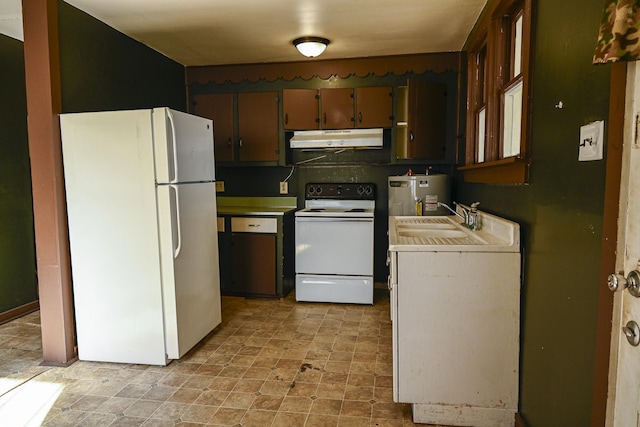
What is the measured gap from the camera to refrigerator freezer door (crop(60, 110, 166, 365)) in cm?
245

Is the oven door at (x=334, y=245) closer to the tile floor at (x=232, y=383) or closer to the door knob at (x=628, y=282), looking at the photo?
the tile floor at (x=232, y=383)

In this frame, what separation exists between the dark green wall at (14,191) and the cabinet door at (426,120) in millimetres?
3513

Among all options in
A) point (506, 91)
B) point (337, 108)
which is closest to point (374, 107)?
point (337, 108)

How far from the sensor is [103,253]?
2.55 metres

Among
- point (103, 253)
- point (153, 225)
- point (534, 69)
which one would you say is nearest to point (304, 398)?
point (153, 225)

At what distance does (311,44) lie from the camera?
3.35 meters

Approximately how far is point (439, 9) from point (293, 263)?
8.51ft

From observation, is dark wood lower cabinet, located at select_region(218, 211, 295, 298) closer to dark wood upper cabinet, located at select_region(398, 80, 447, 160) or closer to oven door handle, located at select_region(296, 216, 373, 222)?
oven door handle, located at select_region(296, 216, 373, 222)

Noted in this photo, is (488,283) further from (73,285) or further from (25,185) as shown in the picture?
(25,185)

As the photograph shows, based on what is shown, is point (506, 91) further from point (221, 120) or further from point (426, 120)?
point (221, 120)

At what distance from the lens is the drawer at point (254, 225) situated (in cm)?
383

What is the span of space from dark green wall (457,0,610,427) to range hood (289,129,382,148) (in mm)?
2227

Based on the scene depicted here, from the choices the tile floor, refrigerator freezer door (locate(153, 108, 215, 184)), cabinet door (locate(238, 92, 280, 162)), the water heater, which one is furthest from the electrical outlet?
the tile floor

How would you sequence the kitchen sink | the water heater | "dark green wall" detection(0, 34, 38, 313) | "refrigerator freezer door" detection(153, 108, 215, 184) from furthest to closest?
the water heater → "dark green wall" detection(0, 34, 38, 313) → "refrigerator freezer door" detection(153, 108, 215, 184) → the kitchen sink
